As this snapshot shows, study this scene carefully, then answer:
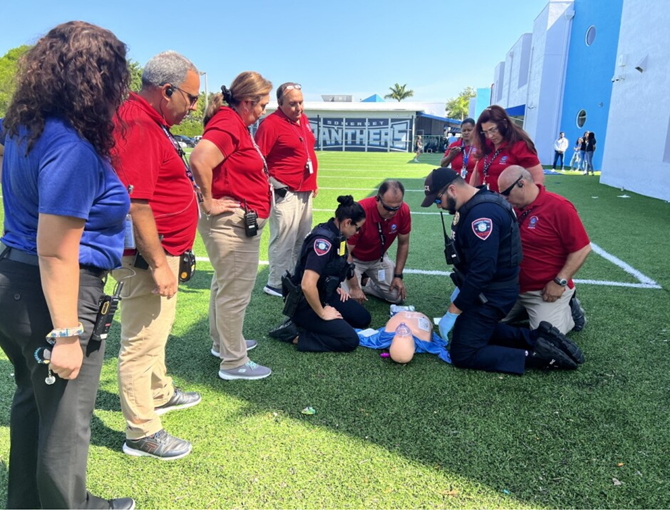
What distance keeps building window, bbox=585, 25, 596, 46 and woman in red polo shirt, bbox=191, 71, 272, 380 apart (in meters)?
23.1

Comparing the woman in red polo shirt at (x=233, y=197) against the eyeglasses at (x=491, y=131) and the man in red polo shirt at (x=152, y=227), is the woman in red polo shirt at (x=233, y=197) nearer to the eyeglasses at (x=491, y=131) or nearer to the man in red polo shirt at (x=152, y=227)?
the man in red polo shirt at (x=152, y=227)

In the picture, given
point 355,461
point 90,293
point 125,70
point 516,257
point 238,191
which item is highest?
point 125,70

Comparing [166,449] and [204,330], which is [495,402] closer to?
[166,449]

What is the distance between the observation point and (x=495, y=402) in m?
2.88

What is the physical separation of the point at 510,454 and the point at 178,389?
1.99 metres

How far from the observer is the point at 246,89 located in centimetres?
296

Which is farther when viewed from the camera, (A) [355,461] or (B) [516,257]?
(B) [516,257]

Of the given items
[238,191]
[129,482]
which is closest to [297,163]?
[238,191]

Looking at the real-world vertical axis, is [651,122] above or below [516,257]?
above

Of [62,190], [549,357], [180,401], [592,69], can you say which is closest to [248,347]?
[180,401]

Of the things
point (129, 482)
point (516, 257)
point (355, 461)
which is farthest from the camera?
point (516, 257)

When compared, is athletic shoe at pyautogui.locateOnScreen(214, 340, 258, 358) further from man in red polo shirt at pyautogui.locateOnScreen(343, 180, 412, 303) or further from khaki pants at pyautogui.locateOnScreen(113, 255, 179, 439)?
man in red polo shirt at pyautogui.locateOnScreen(343, 180, 412, 303)

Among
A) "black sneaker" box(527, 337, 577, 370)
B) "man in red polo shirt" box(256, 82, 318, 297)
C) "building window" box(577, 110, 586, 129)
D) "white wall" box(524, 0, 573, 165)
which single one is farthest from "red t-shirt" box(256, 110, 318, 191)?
"white wall" box(524, 0, 573, 165)

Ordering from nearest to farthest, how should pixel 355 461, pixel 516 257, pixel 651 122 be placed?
pixel 355 461, pixel 516 257, pixel 651 122
